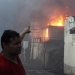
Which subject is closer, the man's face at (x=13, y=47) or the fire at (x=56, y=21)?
the man's face at (x=13, y=47)

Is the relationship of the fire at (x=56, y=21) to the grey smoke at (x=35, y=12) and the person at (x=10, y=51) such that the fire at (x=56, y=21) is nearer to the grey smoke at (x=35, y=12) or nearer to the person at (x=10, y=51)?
the grey smoke at (x=35, y=12)

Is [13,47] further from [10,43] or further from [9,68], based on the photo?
[9,68]

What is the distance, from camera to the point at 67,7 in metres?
32.4

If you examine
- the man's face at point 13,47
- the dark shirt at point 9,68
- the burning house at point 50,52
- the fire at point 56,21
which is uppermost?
the fire at point 56,21

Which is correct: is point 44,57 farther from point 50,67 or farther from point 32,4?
point 32,4

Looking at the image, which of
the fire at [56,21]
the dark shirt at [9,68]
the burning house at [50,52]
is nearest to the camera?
the dark shirt at [9,68]

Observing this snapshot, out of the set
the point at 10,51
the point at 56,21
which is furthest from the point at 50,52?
the point at 10,51

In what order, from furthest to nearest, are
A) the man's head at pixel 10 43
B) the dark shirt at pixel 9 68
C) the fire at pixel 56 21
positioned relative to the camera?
the fire at pixel 56 21, the man's head at pixel 10 43, the dark shirt at pixel 9 68

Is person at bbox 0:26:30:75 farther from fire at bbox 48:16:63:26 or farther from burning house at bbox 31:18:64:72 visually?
fire at bbox 48:16:63:26

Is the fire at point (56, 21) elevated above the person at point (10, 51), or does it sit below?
above

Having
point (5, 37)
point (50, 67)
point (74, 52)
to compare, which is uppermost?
point (5, 37)

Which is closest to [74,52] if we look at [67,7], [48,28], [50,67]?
[50,67]

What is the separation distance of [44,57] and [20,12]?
1918 cm

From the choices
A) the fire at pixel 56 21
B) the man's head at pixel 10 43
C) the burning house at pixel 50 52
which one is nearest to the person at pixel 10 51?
the man's head at pixel 10 43
